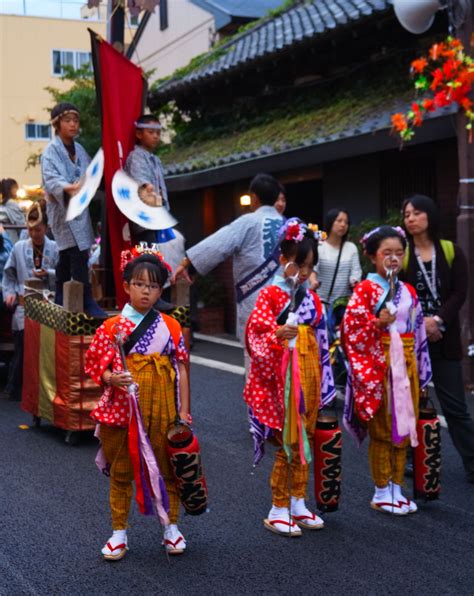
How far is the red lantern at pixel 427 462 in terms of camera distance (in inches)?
199

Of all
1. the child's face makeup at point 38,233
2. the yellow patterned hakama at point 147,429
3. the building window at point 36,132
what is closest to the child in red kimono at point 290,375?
the yellow patterned hakama at point 147,429

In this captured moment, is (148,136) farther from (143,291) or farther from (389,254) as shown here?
(143,291)

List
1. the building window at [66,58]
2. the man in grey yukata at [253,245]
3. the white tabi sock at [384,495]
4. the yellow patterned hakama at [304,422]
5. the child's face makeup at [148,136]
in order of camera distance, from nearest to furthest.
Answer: the yellow patterned hakama at [304,422]
the white tabi sock at [384,495]
the man in grey yukata at [253,245]
the child's face makeup at [148,136]
the building window at [66,58]

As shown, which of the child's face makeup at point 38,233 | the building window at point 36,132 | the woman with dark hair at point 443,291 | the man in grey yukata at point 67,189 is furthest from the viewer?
the building window at point 36,132

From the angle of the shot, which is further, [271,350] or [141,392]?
[271,350]

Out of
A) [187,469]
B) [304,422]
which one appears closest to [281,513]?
[304,422]

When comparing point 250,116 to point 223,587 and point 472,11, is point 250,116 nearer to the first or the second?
point 472,11

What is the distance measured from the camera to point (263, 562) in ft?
14.3

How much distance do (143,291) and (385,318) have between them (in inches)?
57.0

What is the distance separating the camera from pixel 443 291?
5711 mm

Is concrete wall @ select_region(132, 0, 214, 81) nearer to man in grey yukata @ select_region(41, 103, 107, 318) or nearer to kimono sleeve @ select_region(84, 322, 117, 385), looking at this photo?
man in grey yukata @ select_region(41, 103, 107, 318)

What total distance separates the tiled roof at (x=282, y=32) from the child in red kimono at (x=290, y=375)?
7146 millimetres

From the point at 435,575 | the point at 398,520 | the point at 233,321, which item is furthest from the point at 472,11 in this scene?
the point at 233,321

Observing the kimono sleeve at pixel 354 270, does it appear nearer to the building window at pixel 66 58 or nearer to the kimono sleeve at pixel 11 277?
the kimono sleeve at pixel 11 277
